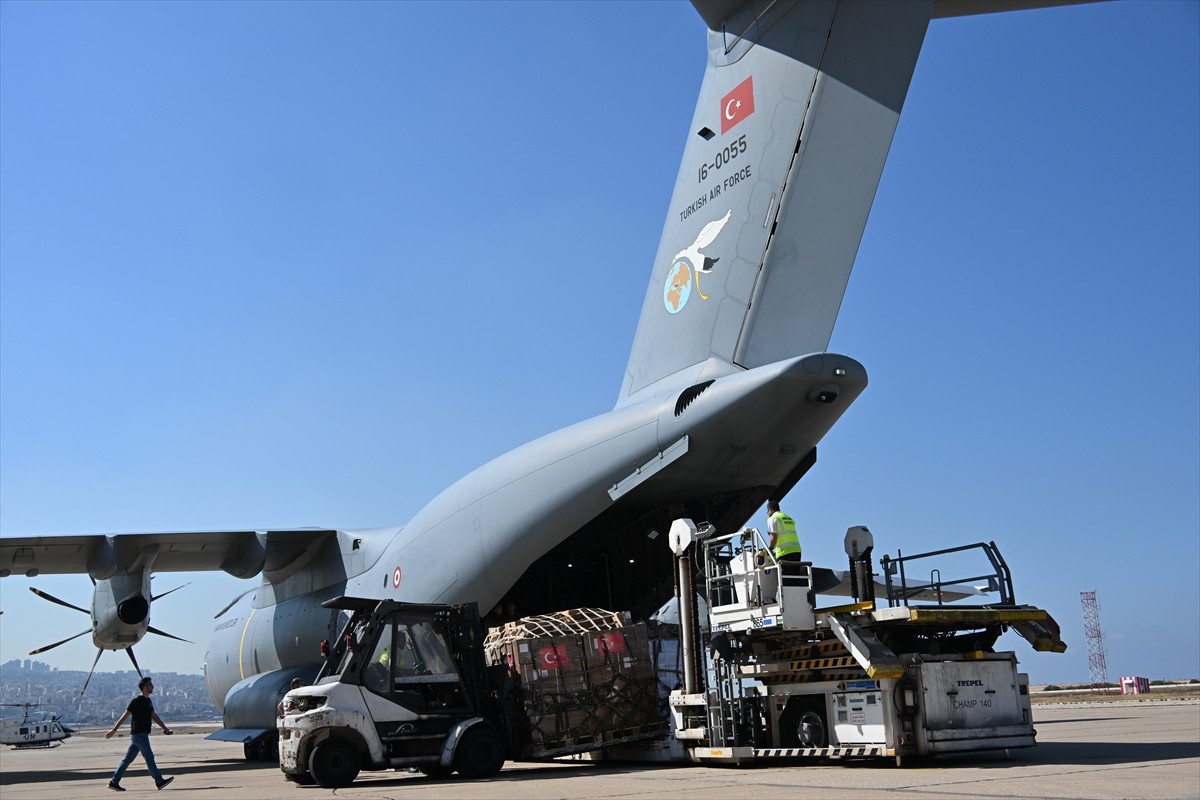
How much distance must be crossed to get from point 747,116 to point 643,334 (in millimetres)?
2555

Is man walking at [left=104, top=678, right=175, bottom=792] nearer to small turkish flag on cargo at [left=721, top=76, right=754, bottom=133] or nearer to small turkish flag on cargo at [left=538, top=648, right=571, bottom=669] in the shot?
small turkish flag on cargo at [left=538, top=648, right=571, bottom=669]

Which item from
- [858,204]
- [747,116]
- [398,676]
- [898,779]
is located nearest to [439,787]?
[398,676]

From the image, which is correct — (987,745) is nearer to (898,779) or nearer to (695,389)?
(898,779)

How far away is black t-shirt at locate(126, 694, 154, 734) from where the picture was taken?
1062cm

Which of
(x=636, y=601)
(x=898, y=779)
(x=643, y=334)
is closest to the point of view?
(x=898, y=779)

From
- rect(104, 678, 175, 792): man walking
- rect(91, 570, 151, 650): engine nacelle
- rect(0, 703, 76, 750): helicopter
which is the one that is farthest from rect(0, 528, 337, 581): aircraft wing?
rect(0, 703, 76, 750): helicopter

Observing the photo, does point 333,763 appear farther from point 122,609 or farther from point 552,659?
point 122,609

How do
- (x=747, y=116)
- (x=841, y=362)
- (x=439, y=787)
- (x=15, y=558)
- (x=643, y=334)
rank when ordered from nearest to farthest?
(x=439, y=787)
(x=841, y=362)
(x=747, y=116)
(x=643, y=334)
(x=15, y=558)

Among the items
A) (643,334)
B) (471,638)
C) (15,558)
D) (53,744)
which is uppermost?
(643,334)

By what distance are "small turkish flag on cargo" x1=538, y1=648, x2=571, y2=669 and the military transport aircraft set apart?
1.31 metres

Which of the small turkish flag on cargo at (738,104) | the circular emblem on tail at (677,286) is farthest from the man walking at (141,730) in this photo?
the small turkish flag on cargo at (738,104)

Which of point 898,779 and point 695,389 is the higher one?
point 695,389

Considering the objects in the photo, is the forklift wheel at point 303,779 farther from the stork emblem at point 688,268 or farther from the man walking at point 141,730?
the stork emblem at point 688,268

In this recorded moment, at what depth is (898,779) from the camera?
23.5 feet
